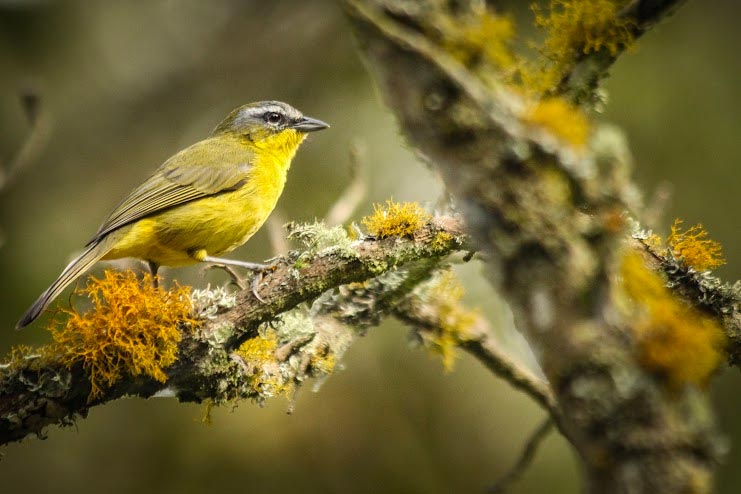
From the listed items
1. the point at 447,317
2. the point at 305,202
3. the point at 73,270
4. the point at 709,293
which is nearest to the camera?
the point at 709,293

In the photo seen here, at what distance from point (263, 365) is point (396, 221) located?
0.88m

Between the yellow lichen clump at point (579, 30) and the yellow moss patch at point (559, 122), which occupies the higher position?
the yellow lichen clump at point (579, 30)

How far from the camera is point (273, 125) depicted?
523cm

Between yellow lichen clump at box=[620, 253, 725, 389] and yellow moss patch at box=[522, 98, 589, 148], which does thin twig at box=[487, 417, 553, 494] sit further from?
yellow moss patch at box=[522, 98, 589, 148]

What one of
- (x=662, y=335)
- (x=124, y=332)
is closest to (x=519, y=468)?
(x=124, y=332)

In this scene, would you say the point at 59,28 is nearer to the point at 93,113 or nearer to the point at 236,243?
the point at 93,113

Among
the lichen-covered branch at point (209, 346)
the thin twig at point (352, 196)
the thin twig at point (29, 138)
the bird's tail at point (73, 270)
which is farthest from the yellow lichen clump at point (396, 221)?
the thin twig at point (29, 138)

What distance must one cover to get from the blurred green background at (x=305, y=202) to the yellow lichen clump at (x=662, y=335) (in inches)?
170

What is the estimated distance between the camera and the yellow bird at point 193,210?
13.6 ft

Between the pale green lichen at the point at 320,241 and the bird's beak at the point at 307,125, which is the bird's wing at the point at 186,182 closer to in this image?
the bird's beak at the point at 307,125

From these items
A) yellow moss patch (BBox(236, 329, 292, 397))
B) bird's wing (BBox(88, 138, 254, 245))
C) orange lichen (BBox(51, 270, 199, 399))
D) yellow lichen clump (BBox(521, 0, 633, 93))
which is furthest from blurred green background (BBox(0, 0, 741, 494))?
yellow lichen clump (BBox(521, 0, 633, 93))

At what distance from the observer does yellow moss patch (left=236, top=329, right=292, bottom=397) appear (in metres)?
2.90

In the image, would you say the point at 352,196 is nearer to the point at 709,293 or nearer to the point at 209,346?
the point at 209,346

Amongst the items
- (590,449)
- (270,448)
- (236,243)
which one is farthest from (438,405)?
(590,449)
